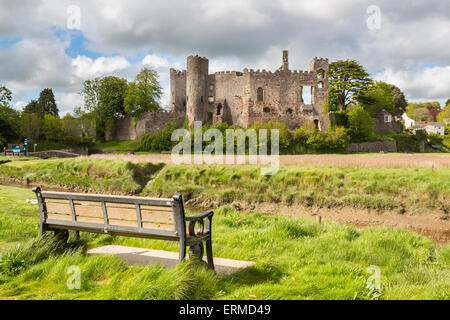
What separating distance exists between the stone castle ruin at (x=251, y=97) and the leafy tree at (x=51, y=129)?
44.3 feet

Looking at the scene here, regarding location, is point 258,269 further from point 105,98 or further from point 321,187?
point 105,98

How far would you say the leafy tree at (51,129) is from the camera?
1940 inches

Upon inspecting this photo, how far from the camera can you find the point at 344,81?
46.2m

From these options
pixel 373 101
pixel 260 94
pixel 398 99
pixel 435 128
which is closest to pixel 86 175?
pixel 260 94

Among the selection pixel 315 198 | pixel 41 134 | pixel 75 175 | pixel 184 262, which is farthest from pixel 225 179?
pixel 41 134

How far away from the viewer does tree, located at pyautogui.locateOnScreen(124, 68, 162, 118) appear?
5112cm

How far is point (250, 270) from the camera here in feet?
16.7

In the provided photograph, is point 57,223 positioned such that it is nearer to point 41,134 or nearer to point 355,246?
point 355,246

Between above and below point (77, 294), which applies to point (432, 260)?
below

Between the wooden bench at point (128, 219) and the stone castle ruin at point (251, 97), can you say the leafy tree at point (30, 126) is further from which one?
the wooden bench at point (128, 219)

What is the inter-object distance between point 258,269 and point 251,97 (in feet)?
129

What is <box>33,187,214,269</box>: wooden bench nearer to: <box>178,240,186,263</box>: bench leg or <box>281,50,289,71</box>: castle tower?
<box>178,240,186,263</box>: bench leg

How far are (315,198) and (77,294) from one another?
13.2 m

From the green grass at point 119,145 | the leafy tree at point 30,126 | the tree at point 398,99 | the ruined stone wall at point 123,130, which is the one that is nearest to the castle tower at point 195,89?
the green grass at point 119,145
